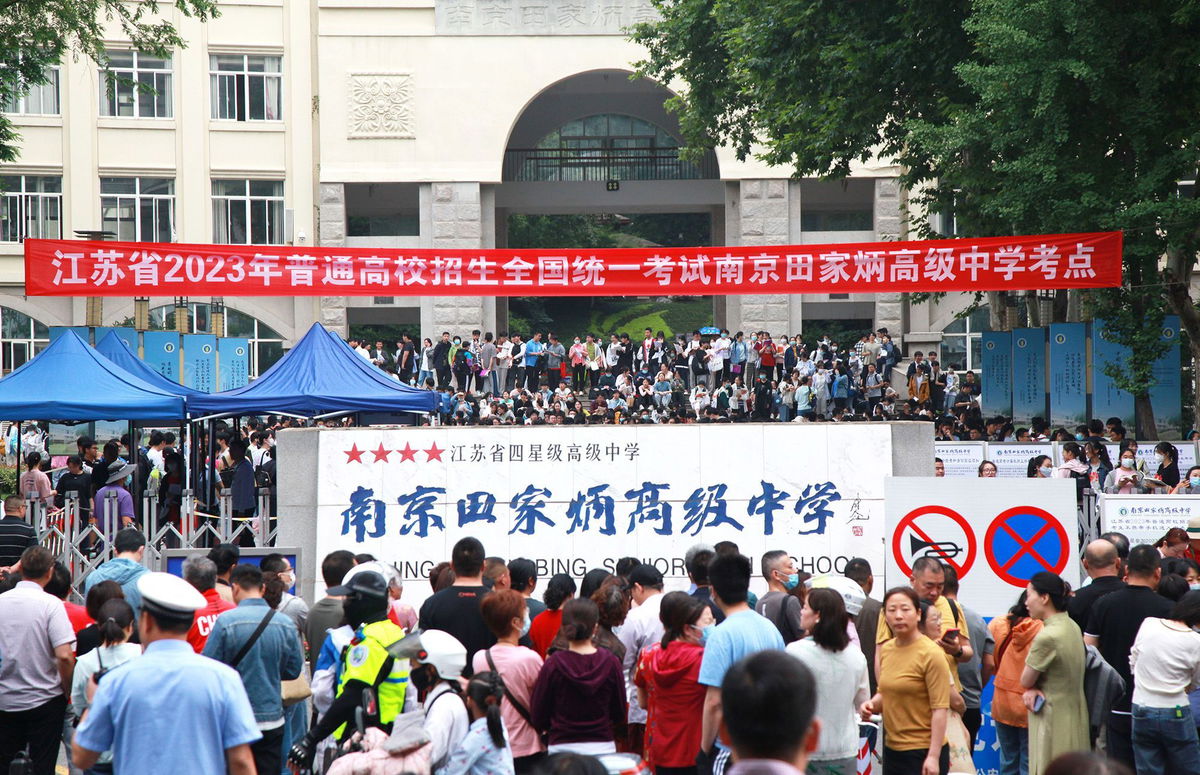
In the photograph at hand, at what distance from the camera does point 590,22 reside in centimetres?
3581

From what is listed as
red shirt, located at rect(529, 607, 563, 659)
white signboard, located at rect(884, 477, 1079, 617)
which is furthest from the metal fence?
white signboard, located at rect(884, 477, 1079, 617)

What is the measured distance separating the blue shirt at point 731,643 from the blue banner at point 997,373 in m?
16.6

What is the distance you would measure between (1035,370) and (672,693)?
15933 millimetres

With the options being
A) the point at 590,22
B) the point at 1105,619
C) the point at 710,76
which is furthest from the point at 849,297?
the point at 1105,619

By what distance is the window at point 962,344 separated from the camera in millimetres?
35938

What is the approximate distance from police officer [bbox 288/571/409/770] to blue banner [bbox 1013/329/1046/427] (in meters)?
16.5

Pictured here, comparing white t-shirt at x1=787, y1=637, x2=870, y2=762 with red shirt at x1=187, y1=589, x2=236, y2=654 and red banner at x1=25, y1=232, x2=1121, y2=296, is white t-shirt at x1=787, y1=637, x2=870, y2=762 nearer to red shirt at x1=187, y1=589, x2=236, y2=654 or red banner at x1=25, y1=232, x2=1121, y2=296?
red shirt at x1=187, y1=589, x2=236, y2=654

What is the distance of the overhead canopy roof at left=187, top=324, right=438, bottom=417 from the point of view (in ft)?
50.6

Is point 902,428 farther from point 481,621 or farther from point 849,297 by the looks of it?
point 849,297

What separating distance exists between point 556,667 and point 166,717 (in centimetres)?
187

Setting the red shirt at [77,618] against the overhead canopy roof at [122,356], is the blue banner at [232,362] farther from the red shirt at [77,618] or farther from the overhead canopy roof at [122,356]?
the red shirt at [77,618]

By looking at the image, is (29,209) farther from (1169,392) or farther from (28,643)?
(28,643)

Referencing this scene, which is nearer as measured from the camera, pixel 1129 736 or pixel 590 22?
pixel 1129 736

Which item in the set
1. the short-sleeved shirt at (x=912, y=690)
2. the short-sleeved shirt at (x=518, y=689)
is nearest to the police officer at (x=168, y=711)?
the short-sleeved shirt at (x=518, y=689)
